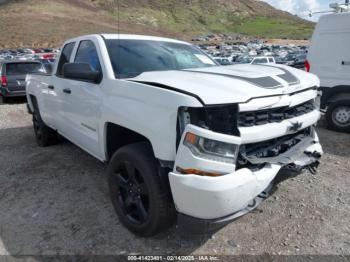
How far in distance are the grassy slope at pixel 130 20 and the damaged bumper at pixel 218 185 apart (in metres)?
33.1

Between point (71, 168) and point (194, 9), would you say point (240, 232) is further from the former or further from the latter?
point (194, 9)

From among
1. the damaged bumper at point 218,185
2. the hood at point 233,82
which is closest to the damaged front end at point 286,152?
the damaged bumper at point 218,185

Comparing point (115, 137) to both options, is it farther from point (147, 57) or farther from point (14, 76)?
point (14, 76)

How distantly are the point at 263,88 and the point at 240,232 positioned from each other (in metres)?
1.37

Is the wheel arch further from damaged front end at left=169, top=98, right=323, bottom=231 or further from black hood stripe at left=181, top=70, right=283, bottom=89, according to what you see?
black hood stripe at left=181, top=70, right=283, bottom=89

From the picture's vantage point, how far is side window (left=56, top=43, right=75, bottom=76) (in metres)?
4.64

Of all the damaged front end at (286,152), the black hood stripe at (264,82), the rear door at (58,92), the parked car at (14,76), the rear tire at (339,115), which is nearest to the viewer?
the damaged front end at (286,152)

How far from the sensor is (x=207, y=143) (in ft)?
7.99

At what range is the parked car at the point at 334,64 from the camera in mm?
6559

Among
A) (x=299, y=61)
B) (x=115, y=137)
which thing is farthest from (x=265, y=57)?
(x=115, y=137)

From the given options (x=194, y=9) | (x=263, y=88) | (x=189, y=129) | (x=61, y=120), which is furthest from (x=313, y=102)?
(x=194, y=9)

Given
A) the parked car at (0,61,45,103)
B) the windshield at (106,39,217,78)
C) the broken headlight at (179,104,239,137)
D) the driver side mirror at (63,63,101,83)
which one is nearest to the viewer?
the broken headlight at (179,104,239,137)

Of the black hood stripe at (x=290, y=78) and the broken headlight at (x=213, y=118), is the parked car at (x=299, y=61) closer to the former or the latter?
the black hood stripe at (x=290, y=78)

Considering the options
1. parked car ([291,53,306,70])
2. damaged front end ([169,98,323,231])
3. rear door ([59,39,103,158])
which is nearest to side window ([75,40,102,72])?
rear door ([59,39,103,158])
